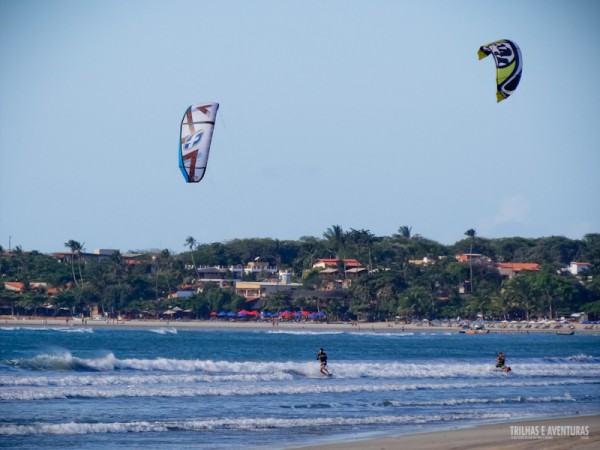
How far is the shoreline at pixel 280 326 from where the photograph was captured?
3332 inches

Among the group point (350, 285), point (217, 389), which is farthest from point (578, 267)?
point (217, 389)

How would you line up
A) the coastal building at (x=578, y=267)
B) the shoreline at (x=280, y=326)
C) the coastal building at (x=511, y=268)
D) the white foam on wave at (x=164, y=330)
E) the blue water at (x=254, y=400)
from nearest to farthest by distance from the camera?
1. the blue water at (x=254, y=400)
2. the white foam on wave at (x=164, y=330)
3. the shoreline at (x=280, y=326)
4. the coastal building at (x=511, y=268)
5. the coastal building at (x=578, y=267)

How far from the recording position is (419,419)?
2145 cm

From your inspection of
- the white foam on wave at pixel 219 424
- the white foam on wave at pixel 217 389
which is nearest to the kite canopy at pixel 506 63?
the white foam on wave at pixel 219 424

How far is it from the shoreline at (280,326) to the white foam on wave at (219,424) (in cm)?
6182

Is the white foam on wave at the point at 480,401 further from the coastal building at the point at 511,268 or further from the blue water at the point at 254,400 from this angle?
the coastal building at the point at 511,268

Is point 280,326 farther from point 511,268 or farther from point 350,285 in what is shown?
point 511,268

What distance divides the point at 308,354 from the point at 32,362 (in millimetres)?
17142

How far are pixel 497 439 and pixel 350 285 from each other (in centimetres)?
8198

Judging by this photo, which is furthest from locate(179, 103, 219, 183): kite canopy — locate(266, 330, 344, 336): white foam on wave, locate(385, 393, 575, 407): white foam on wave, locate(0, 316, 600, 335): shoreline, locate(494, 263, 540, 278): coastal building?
locate(494, 263, 540, 278): coastal building

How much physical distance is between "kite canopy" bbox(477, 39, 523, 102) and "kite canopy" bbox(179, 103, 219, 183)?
7.51 metres

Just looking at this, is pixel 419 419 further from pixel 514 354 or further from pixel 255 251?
pixel 255 251

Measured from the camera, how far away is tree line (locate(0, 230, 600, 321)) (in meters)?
94.3

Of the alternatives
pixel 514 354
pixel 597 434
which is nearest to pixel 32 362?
pixel 597 434
